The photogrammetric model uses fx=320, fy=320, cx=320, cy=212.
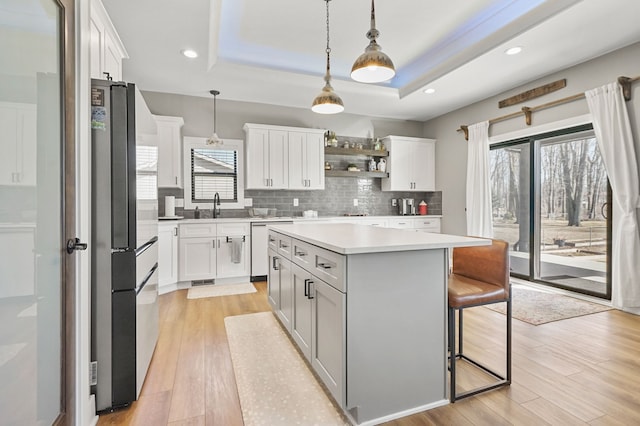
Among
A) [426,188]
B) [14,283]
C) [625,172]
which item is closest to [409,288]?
[14,283]

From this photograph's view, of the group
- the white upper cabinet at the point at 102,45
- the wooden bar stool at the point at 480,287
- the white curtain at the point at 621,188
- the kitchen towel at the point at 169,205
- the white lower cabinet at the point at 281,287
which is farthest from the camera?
the kitchen towel at the point at 169,205

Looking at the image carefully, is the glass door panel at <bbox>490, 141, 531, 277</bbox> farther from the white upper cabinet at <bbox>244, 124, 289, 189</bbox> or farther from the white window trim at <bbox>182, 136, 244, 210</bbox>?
the white window trim at <bbox>182, 136, 244, 210</bbox>

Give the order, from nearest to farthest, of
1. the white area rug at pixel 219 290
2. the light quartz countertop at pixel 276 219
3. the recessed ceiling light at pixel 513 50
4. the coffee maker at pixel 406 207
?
the recessed ceiling light at pixel 513 50
the white area rug at pixel 219 290
the light quartz countertop at pixel 276 219
the coffee maker at pixel 406 207

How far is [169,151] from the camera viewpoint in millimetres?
4457

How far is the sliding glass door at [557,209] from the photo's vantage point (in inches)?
143

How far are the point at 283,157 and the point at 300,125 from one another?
0.78 metres

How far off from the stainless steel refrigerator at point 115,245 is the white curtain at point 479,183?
461 centimetres

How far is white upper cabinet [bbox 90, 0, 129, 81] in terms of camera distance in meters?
1.89

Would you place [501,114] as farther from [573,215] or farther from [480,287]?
[480,287]

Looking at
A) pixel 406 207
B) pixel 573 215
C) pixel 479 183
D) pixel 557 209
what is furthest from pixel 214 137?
pixel 573 215

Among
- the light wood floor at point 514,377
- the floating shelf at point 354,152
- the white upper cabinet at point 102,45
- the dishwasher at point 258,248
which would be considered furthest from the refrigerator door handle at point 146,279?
the floating shelf at point 354,152

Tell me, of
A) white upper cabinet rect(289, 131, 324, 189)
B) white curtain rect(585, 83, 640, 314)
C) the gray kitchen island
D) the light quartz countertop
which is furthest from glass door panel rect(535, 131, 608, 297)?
white upper cabinet rect(289, 131, 324, 189)

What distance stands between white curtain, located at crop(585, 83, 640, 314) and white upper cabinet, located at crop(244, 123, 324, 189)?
11.4 feet

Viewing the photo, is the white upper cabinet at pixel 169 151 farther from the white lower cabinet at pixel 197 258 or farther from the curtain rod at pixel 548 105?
the curtain rod at pixel 548 105
